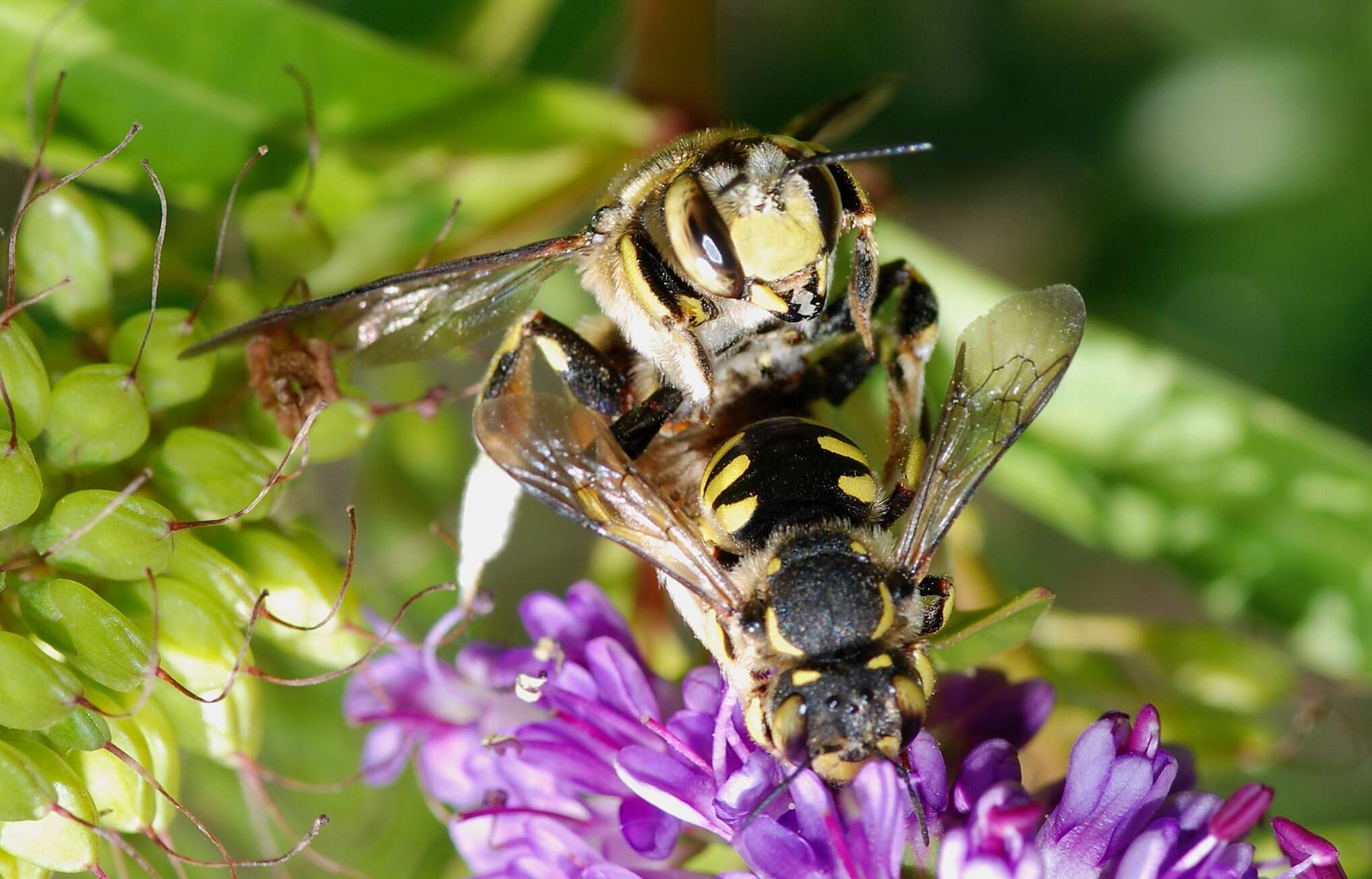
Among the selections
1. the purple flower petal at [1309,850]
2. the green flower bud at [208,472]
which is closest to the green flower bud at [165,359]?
the green flower bud at [208,472]

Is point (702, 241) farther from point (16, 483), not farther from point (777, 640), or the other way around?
point (16, 483)

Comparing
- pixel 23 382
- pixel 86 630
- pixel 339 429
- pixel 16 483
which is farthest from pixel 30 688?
pixel 339 429

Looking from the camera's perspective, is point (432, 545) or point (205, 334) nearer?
point (205, 334)

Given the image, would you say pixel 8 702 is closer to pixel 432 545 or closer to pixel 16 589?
pixel 16 589

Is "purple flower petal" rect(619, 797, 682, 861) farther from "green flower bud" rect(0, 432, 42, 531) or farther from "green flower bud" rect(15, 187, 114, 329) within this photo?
"green flower bud" rect(15, 187, 114, 329)

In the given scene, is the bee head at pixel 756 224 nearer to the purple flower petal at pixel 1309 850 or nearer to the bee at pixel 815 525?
the bee at pixel 815 525

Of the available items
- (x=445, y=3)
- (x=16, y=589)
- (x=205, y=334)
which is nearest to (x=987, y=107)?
(x=445, y=3)

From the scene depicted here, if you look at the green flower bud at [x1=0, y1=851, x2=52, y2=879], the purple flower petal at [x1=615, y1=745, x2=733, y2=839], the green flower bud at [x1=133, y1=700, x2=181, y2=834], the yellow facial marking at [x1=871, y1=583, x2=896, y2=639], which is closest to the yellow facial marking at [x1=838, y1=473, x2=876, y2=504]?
the yellow facial marking at [x1=871, y1=583, x2=896, y2=639]
